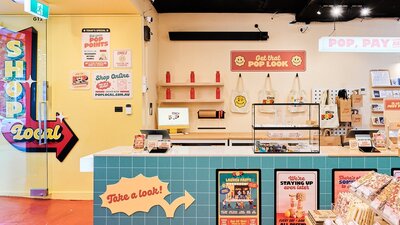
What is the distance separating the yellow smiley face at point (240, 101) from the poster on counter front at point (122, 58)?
235cm

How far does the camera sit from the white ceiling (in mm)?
4336

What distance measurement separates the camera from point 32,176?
5.01m

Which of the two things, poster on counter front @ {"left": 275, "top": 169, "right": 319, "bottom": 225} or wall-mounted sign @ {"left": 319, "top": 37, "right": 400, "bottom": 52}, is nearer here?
poster on counter front @ {"left": 275, "top": 169, "right": 319, "bottom": 225}

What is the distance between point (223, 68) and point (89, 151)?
2942 millimetres

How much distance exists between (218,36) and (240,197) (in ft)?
12.6

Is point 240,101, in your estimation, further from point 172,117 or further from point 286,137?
point 286,137

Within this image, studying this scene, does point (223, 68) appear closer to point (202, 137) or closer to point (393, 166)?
point (202, 137)

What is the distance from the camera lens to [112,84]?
493 cm

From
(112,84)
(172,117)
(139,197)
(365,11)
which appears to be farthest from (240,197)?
(365,11)

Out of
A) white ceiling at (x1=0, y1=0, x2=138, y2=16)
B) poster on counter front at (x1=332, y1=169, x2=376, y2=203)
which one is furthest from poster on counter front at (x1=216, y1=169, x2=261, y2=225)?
white ceiling at (x1=0, y1=0, x2=138, y2=16)

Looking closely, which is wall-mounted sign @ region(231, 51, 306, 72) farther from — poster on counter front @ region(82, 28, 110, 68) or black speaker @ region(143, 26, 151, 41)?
poster on counter front @ region(82, 28, 110, 68)

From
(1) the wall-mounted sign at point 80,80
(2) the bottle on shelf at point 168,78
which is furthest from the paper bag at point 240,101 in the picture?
(1) the wall-mounted sign at point 80,80

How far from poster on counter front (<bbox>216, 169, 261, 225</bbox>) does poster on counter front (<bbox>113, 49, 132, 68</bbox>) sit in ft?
8.26

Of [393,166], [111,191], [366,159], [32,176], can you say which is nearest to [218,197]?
[111,191]
